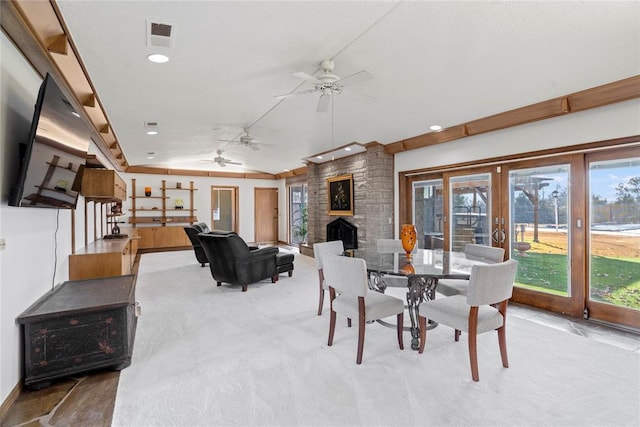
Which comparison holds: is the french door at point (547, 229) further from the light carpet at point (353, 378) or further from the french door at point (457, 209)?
the light carpet at point (353, 378)

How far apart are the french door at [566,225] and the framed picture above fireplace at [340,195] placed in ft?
7.25

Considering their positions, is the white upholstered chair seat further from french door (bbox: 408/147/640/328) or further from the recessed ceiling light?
the recessed ceiling light

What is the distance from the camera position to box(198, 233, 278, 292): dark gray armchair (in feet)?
15.9

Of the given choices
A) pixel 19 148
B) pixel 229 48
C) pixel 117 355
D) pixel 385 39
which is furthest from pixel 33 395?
pixel 385 39

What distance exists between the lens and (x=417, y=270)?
8.96 ft

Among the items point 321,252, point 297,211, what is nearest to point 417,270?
point 321,252

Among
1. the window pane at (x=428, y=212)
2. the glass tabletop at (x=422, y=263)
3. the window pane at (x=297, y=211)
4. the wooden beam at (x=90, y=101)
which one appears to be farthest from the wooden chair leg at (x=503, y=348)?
the window pane at (x=297, y=211)

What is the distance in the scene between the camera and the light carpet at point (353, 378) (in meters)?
1.98

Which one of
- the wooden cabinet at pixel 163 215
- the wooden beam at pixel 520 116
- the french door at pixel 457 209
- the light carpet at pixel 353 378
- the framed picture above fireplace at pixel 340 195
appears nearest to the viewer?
the light carpet at pixel 353 378

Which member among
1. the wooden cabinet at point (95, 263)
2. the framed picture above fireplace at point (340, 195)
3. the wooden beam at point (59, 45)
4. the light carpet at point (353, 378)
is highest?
the wooden beam at point (59, 45)

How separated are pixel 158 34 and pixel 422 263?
290cm

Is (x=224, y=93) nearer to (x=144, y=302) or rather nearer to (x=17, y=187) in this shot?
(x=17, y=187)

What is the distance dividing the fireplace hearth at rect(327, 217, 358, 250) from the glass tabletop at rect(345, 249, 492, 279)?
2.80 meters

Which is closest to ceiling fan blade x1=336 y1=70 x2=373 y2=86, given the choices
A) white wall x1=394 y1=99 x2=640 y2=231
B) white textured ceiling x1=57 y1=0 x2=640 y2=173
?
white textured ceiling x1=57 y1=0 x2=640 y2=173
